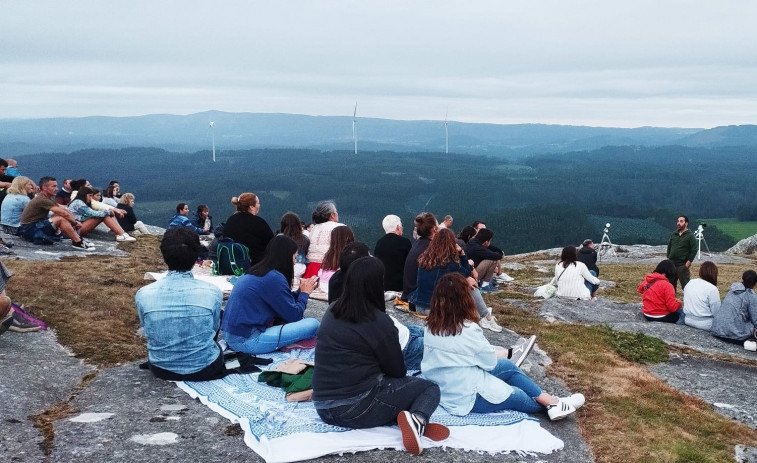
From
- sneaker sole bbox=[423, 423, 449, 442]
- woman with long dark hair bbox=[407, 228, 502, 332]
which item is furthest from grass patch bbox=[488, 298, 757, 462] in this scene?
sneaker sole bbox=[423, 423, 449, 442]

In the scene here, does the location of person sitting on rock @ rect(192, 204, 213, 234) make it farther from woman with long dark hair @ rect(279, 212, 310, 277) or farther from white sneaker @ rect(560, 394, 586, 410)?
white sneaker @ rect(560, 394, 586, 410)

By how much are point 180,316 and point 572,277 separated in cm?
1213

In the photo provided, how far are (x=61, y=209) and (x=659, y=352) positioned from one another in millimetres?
15814

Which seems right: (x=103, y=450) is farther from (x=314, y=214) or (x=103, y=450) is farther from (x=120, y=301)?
(x=314, y=214)

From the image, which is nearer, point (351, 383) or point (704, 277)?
point (351, 383)

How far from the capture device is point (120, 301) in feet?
41.3

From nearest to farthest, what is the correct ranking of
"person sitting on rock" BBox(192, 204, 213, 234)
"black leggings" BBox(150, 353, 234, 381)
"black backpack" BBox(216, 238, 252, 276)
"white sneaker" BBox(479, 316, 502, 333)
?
1. "black leggings" BBox(150, 353, 234, 381)
2. "white sneaker" BBox(479, 316, 502, 333)
3. "black backpack" BBox(216, 238, 252, 276)
4. "person sitting on rock" BBox(192, 204, 213, 234)

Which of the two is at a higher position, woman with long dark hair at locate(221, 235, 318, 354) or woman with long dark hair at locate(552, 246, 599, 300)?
woman with long dark hair at locate(221, 235, 318, 354)

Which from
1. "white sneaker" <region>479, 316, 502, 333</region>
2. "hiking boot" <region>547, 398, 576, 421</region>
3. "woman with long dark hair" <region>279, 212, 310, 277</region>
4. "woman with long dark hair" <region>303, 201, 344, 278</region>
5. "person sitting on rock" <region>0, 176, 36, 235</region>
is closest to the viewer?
"hiking boot" <region>547, 398, 576, 421</region>

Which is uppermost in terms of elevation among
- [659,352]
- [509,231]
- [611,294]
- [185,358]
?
[185,358]

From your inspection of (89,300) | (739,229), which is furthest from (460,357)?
(739,229)

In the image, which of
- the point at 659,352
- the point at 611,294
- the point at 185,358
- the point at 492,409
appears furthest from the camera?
the point at 611,294

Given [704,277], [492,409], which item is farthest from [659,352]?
[492,409]

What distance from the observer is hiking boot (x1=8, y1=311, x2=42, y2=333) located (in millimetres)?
10070
